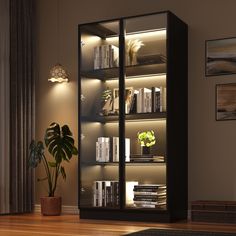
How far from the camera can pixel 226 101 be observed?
6.18 metres

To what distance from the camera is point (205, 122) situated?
6289 mm

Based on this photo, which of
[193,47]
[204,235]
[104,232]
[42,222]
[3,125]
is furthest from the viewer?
[3,125]

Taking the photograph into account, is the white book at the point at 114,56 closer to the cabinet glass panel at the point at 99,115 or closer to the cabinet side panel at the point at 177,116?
the cabinet glass panel at the point at 99,115

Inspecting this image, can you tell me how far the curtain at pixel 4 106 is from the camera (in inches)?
271

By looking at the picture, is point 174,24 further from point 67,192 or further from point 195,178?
point 67,192

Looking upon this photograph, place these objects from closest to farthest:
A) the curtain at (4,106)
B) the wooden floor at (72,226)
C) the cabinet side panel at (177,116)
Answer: the wooden floor at (72,226) < the cabinet side panel at (177,116) < the curtain at (4,106)

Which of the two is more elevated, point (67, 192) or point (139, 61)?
point (139, 61)

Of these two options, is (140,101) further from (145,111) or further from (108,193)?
(108,193)

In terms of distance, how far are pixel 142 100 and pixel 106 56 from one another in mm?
694

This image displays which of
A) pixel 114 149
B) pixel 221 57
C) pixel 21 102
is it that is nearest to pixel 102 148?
pixel 114 149

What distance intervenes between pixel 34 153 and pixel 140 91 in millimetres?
1555

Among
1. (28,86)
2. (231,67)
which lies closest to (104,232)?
(231,67)

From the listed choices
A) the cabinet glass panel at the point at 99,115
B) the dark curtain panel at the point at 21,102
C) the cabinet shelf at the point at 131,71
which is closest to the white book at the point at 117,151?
the cabinet glass panel at the point at 99,115

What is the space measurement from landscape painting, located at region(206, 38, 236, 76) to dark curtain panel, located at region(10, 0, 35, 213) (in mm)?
2389
